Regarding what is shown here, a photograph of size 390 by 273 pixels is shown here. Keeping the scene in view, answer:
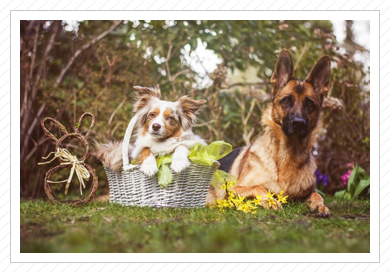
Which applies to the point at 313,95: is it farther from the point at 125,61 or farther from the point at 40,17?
the point at 125,61

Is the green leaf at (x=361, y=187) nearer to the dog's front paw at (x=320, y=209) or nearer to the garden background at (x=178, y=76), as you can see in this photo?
the garden background at (x=178, y=76)

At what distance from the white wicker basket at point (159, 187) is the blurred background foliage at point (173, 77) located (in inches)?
68.5

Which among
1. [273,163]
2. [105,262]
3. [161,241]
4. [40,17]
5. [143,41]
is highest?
[143,41]

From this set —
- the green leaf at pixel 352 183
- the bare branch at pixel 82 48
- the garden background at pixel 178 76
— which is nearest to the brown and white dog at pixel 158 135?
the garden background at pixel 178 76

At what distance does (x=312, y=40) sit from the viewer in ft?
17.7

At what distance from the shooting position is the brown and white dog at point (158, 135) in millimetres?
2791

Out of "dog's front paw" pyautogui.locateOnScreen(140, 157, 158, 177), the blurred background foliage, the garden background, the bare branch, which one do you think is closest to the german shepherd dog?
"dog's front paw" pyautogui.locateOnScreen(140, 157, 158, 177)

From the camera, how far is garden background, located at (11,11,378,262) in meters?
4.43

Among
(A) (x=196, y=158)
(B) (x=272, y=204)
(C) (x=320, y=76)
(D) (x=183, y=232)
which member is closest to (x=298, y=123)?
(C) (x=320, y=76)

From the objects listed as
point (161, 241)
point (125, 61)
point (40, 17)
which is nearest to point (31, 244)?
point (161, 241)

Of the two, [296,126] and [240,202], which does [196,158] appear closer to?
[240,202]

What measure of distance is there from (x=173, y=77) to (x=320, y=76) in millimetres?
2332

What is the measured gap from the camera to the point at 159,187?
2.85 metres

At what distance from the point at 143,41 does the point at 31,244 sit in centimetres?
372
